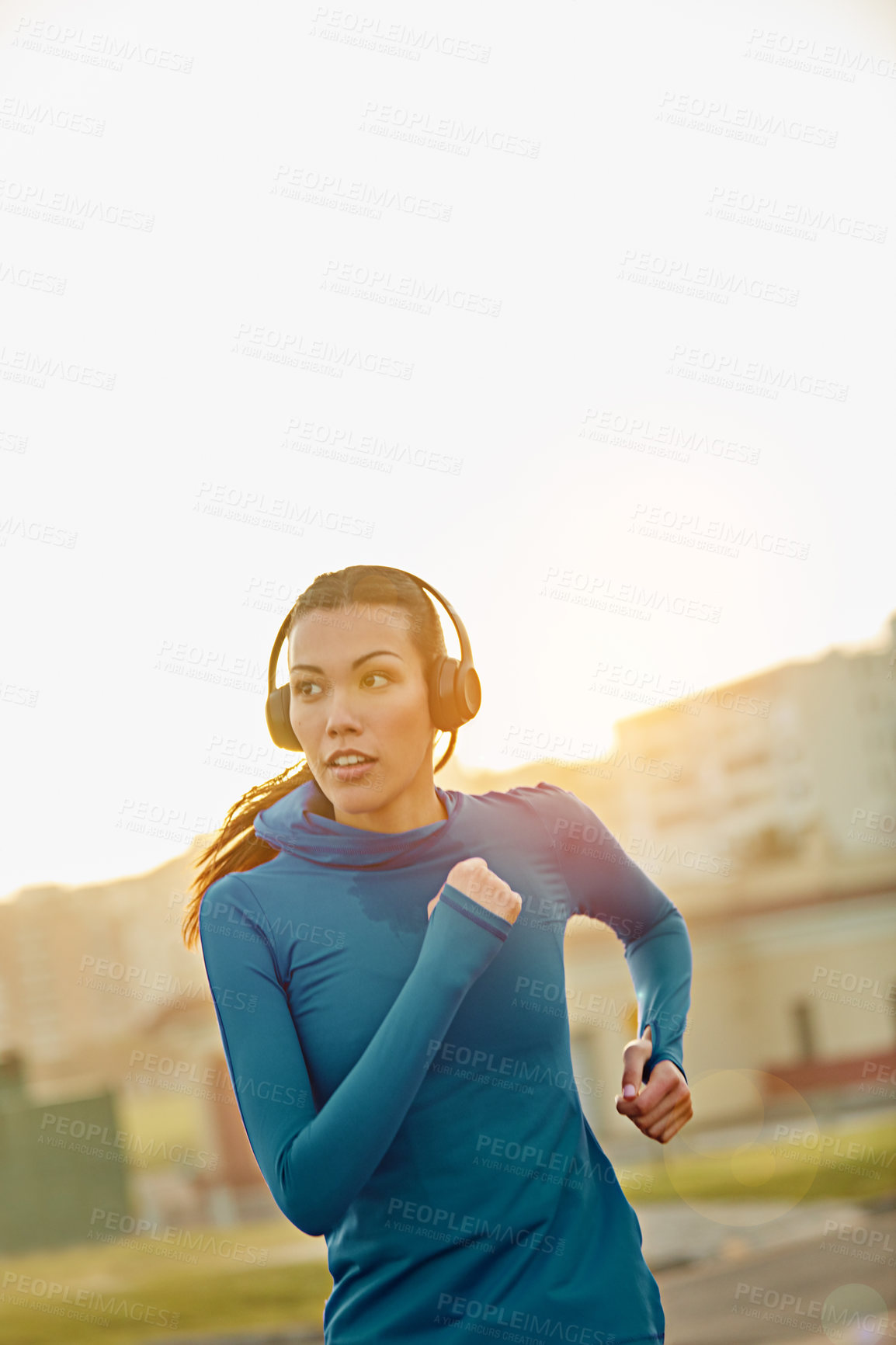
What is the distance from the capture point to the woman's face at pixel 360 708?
5.76 feet

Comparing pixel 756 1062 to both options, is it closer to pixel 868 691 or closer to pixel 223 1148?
pixel 223 1148

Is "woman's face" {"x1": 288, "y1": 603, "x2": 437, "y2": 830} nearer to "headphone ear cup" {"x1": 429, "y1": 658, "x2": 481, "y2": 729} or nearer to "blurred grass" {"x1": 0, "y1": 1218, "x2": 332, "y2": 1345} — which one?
"headphone ear cup" {"x1": 429, "y1": 658, "x2": 481, "y2": 729}

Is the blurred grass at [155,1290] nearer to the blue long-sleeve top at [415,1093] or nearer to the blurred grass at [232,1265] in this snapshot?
the blurred grass at [232,1265]

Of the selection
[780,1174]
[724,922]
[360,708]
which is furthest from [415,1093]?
[724,922]

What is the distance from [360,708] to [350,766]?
0.09 metres

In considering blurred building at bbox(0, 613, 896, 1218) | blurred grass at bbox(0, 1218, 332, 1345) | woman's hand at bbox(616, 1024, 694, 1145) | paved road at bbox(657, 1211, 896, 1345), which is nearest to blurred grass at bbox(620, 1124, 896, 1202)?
paved road at bbox(657, 1211, 896, 1345)

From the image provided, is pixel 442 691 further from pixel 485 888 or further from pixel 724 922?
pixel 724 922

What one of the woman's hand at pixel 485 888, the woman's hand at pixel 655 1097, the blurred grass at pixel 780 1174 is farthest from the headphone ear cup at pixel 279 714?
the blurred grass at pixel 780 1174

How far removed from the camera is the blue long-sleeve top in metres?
1.49

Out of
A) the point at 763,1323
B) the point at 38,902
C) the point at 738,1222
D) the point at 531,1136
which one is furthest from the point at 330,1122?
the point at 38,902

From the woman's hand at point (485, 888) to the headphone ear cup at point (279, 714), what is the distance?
0.51 m

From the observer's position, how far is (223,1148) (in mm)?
24203

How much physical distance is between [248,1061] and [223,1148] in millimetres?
25034

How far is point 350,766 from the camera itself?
5.78ft
